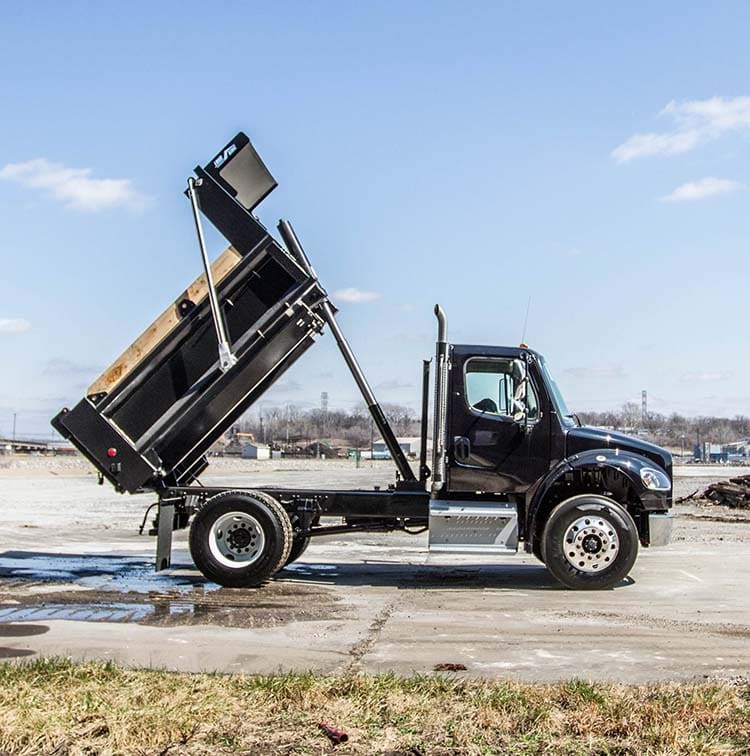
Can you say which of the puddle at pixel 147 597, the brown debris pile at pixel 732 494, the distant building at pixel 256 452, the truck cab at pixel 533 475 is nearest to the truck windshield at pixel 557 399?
the truck cab at pixel 533 475

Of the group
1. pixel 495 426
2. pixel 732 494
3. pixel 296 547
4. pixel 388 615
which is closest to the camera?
pixel 388 615

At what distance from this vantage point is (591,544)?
1072cm

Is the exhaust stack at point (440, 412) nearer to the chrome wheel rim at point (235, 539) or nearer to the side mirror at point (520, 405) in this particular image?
the side mirror at point (520, 405)

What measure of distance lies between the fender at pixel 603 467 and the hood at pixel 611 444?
0.09m

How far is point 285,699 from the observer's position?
5688 mm

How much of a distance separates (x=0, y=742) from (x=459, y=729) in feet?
7.68

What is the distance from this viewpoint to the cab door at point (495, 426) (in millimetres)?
11016

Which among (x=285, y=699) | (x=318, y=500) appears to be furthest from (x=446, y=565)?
(x=285, y=699)

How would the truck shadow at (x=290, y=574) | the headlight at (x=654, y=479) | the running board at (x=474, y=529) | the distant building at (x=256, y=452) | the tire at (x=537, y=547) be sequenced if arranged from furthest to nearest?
the distant building at (x=256, y=452)
the truck shadow at (x=290, y=574)
the tire at (x=537, y=547)
the headlight at (x=654, y=479)
the running board at (x=474, y=529)

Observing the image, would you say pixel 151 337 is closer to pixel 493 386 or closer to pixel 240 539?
pixel 240 539

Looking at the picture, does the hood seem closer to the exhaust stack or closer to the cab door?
the cab door

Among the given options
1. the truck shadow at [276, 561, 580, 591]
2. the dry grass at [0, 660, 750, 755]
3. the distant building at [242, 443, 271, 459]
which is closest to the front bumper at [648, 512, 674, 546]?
the truck shadow at [276, 561, 580, 591]

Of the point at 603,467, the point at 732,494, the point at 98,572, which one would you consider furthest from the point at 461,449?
the point at 732,494

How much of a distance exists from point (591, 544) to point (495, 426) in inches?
65.6
